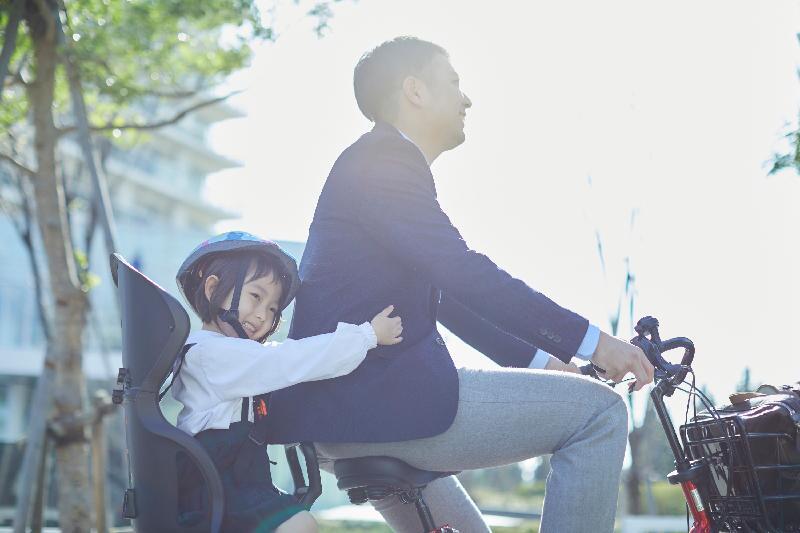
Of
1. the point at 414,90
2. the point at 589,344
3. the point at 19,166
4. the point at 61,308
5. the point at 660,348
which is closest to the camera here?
the point at 589,344

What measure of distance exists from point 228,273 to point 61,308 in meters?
5.70

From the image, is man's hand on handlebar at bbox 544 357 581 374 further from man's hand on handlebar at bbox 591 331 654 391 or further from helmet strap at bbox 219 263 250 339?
helmet strap at bbox 219 263 250 339

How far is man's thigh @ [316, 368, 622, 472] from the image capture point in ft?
9.18

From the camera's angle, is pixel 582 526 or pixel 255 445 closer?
pixel 582 526

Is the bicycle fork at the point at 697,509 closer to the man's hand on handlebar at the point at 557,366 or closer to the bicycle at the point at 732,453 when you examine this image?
the bicycle at the point at 732,453

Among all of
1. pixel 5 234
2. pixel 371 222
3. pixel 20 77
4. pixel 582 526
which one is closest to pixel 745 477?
pixel 582 526

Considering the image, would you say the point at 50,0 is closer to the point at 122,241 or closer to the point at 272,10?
the point at 272,10

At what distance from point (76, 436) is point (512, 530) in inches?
210

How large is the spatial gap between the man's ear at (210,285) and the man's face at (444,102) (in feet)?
2.72

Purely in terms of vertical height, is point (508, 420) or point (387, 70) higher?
point (387, 70)

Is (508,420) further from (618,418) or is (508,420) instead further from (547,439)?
(618,418)

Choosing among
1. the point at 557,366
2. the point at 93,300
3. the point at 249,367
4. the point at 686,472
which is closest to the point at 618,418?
the point at 686,472

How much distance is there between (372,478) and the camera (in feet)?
9.27

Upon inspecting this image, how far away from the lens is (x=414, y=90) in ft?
10.6
